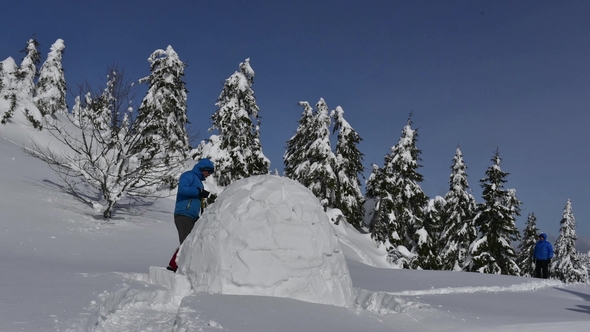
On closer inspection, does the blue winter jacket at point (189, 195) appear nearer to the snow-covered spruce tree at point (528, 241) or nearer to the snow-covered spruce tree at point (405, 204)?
the snow-covered spruce tree at point (405, 204)

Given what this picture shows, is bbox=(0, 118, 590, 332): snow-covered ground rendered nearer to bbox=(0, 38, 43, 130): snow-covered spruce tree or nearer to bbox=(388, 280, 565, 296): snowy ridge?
bbox=(388, 280, 565, 296): snowy ridge

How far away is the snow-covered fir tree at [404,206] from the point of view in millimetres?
20734

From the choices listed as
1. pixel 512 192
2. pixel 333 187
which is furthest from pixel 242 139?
pixel 512 192

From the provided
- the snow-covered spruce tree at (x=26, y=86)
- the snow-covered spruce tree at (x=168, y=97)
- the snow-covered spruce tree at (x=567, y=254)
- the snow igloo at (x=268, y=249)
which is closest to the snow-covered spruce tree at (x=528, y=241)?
the snow-covered spruce tree at (x=567, y=254)

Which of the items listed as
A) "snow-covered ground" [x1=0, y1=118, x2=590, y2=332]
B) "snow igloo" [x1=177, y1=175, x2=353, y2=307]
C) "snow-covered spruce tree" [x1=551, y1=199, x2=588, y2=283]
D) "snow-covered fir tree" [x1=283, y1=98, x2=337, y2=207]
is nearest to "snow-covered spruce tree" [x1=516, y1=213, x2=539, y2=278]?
"snow-covered spruce tree" [x1=551, y1=199, x2=588, y2=283]

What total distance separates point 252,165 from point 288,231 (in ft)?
50.1

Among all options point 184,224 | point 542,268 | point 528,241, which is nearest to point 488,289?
point 542,268

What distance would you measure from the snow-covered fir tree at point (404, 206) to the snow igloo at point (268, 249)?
16.1m

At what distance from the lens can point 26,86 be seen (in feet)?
95.6

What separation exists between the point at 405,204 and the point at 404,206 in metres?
0.17

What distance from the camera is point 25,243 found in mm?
8102

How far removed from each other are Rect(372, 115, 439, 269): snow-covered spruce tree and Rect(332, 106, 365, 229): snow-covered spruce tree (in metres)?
1.69

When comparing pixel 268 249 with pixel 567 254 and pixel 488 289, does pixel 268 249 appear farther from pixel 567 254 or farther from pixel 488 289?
pixel 567 254

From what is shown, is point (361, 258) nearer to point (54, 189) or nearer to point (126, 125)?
point (126, 125)
